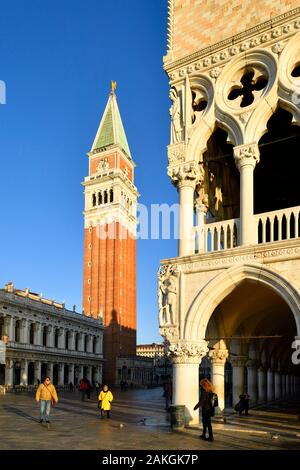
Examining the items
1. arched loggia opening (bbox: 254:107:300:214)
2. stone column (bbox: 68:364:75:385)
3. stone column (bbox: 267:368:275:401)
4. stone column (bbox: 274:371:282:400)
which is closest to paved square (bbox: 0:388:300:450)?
arched loggia opening (bbox: 254:107:300:214)

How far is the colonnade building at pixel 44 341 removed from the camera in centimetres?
5762

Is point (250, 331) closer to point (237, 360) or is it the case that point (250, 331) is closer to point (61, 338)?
point (237, 360)

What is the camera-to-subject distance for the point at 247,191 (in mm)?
14961

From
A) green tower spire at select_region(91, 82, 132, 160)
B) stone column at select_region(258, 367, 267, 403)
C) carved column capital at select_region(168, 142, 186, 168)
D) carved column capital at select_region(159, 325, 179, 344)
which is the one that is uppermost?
green tower spire at select_region(91, 82, 132, 160)

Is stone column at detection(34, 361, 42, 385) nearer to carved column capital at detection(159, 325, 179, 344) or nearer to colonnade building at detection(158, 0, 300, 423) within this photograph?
colonnade building at detection(158, 0, 300, 423)

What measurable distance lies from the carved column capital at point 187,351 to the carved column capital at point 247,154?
533 cm

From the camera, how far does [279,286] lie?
13.5 meters

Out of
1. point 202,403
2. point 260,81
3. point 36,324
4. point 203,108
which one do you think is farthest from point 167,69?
point 36,324

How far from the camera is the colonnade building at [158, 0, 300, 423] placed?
14500 millimetres

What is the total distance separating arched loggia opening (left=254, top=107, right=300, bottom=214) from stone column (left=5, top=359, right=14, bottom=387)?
140 ft

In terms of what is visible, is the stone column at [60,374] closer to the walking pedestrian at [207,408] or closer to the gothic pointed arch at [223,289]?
the gothic pointed arch at [223,289]

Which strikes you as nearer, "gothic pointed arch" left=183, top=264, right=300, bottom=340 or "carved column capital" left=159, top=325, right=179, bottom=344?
"gothic pointed arch" left=183, top=264, right=300, bottom=340

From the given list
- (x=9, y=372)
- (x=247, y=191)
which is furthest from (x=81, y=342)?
(x=247, y=191)

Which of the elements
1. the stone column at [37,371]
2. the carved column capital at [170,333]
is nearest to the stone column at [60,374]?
the stone column at [37,371]
